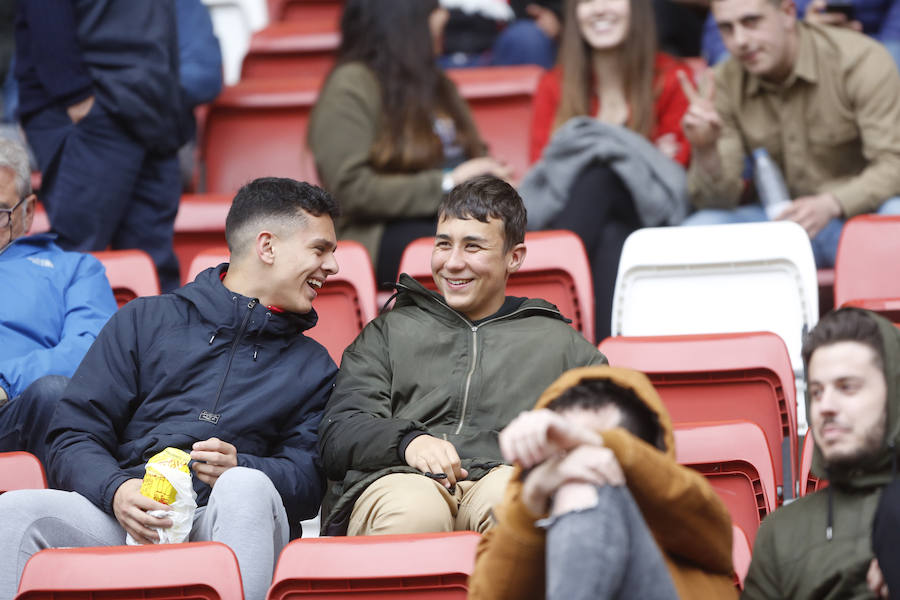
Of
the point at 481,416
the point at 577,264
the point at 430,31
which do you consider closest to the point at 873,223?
the point at 577,264

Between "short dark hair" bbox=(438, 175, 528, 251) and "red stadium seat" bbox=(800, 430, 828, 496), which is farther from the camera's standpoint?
"short dark hair" bbox=(438, 175, 528, 251)

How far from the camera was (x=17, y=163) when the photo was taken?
3037 millimetres

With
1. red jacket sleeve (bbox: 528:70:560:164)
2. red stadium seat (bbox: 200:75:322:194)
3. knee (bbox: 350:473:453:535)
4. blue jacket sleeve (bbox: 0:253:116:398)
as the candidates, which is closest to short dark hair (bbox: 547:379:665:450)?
knee (bbox: 350:473:453:535)

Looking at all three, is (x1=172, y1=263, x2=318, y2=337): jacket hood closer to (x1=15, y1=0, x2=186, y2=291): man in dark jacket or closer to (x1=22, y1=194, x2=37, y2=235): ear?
(x1=22, y1=194, x2=37, y2=235): ear

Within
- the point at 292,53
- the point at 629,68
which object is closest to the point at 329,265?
the point at 629,68

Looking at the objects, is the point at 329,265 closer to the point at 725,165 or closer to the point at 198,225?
the point at 198,225

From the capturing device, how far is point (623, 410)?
1.93 metres

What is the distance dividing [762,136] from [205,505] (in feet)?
7.31

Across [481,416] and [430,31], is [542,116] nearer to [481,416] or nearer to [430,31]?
[430,31]

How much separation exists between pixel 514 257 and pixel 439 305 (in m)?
0.21

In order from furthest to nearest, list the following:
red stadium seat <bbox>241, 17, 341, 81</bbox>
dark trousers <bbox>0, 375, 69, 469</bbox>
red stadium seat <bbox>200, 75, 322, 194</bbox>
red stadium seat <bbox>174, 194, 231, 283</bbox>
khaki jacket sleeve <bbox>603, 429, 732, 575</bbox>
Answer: red stadium seat <bbox>241, 17, 341, 81</bbox> → red stadium seat <bbox>200, 75, 322, 194</bbox> → red stadium seat <bbox>174, 194, 231, 283</bbox> → dark trousers <bbox>0, 375, 69, 469</bbox> → khaki jacket sleeve <bbox>603, 429, 732, 575</bbox>

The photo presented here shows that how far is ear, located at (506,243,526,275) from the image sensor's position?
2779mm

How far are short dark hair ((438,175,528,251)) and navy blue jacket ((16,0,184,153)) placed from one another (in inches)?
47.7

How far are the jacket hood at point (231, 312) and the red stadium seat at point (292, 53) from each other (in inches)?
121
